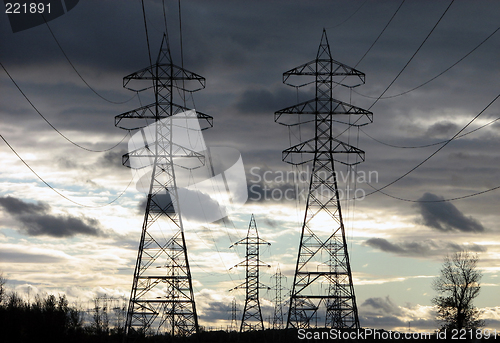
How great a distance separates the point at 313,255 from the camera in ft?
130

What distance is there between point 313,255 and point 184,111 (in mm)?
13355

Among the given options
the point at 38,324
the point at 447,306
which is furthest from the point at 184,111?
the point at 447,306

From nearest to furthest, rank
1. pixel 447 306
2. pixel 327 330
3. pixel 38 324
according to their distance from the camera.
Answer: pixel 327 330, pixel 38 324, pixel 447 306

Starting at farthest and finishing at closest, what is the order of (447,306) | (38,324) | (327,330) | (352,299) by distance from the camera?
(447,306) < (38,324) < (327,330) < (352,299)

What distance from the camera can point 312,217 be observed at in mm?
39750

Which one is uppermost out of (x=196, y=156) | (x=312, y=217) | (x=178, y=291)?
(x=196, y=156)

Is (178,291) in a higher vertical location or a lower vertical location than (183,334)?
higher

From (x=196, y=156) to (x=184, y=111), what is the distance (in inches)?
151

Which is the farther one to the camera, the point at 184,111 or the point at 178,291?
the point at 184,111

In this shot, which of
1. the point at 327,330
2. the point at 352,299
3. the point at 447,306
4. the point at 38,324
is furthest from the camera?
the point at 447,306

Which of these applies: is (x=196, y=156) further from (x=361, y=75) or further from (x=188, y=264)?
(x=361, y=75)

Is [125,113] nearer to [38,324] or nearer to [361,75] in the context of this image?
[361,75]

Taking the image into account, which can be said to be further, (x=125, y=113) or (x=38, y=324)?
(x=38, y=324)

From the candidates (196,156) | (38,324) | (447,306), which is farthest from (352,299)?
(447,306)
